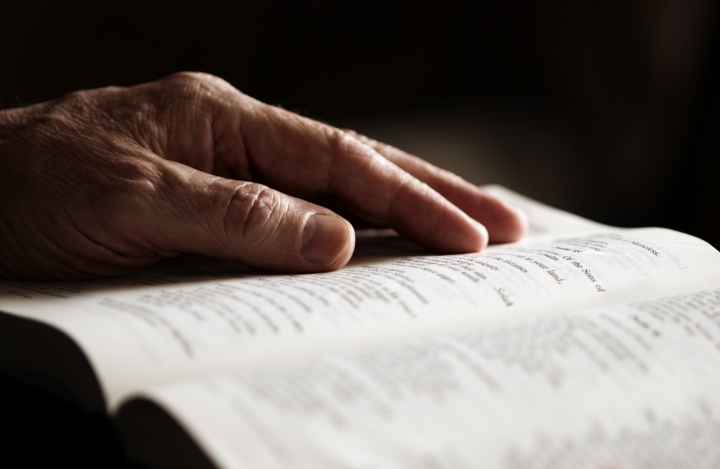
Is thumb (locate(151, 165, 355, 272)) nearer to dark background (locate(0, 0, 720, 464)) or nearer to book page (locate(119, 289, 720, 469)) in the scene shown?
book page (locate(119, 289, 720, 469))

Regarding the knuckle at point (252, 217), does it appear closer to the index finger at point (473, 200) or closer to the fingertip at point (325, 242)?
the fingertip at point (325, 242)

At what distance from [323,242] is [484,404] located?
299 millimetres

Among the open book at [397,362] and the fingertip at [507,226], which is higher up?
the open book at [397,362]

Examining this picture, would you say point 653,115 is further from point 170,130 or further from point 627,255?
point 170,130

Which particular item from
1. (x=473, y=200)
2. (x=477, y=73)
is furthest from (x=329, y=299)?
(x=477, y=73)

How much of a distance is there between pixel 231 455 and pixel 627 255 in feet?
1.52

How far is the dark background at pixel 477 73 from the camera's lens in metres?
1.15

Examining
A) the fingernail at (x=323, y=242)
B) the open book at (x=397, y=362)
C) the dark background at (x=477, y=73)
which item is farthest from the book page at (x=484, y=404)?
the dark background at (x=477, y=73)

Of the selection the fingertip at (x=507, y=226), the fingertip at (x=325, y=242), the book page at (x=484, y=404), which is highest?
the book page at (x=484, y=404)

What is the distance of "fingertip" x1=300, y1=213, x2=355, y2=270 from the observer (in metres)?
0.72

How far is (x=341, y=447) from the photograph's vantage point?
41 centimetres

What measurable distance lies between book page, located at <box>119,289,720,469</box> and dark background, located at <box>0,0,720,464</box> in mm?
805

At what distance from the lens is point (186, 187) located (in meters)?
0.72

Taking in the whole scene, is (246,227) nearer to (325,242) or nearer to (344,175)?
(325,242)
